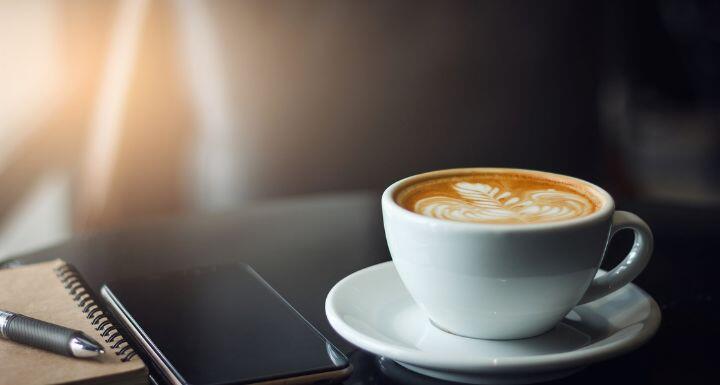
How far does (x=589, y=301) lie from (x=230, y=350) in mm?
255

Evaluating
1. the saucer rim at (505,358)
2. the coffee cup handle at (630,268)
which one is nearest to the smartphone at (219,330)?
the saucer rim at (505,358)

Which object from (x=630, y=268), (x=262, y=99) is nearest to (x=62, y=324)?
(x=630, y=268)

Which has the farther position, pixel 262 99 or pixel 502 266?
pixel 262 99

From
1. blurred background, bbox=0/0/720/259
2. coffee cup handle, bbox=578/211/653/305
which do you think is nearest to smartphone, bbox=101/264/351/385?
coffee cup handle, bbox=578/211/653/305

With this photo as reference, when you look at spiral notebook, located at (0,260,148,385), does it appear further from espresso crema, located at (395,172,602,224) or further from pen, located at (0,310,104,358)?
espresso crema, located at (395,172,602,224)

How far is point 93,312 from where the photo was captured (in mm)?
562

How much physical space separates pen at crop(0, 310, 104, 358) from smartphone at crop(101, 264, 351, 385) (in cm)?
5

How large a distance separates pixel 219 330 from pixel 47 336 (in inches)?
4.5

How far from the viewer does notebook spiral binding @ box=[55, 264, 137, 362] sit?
0.49 m

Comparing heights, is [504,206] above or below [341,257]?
above

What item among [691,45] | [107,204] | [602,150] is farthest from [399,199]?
[691,45]

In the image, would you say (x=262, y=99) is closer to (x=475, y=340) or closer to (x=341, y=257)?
(x=341, y=257)

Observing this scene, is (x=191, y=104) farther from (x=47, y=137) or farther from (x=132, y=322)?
(x=132, y=322)

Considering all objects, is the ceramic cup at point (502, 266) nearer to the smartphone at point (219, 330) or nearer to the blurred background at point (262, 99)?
the smartphone at point (219, 330)
